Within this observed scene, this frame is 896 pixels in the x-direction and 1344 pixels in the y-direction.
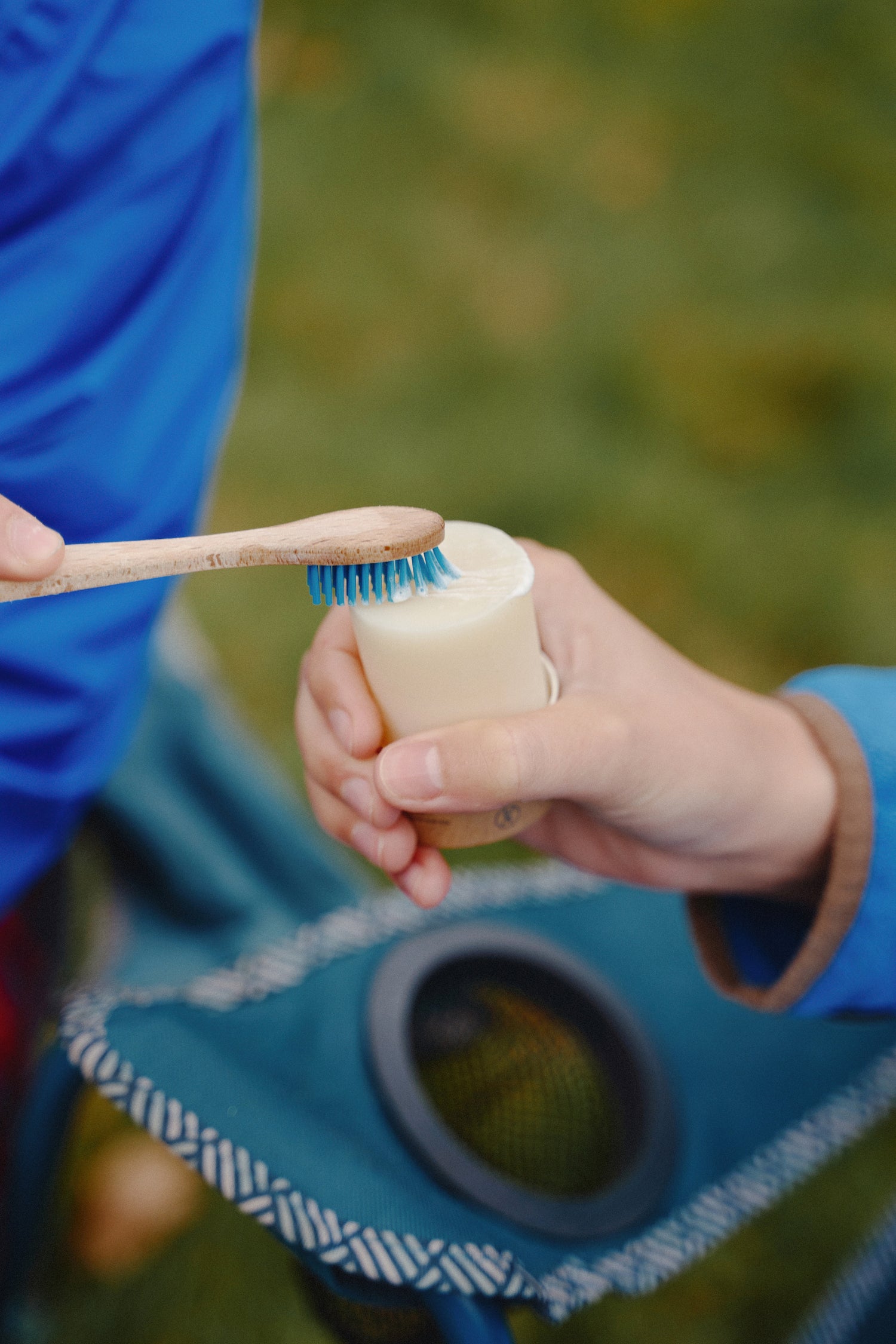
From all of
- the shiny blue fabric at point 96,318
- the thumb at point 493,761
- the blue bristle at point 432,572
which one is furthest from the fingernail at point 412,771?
the shiny blue fabric at point 96,318

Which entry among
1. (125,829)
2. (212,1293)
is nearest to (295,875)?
(125,829)

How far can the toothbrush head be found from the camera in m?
0.67

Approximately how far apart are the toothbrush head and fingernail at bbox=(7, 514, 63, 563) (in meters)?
0.16

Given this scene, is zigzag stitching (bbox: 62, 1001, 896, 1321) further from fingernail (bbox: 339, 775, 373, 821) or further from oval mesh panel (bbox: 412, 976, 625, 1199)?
fingernail (bbox: 339, 775, 373, 821)

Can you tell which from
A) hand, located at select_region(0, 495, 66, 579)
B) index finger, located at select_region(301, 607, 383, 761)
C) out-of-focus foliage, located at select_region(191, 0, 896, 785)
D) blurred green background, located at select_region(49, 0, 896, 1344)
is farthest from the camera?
out-of-focus foliage, located at select_region(191, 0, 896, 785)

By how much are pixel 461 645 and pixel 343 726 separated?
5.4 inches

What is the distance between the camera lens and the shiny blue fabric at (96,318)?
2.89 ft

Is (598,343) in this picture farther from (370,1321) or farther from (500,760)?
(370,1321)

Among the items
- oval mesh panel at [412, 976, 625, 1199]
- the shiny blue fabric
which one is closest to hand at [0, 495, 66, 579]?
the shiny blue fabric

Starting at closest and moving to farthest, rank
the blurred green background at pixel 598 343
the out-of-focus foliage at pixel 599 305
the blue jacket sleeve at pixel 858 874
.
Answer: the blue jacket sleeve at pixel 858 874
the blurred green background at pixel 598 343
the out-of-focus foliage at pixel 599 305

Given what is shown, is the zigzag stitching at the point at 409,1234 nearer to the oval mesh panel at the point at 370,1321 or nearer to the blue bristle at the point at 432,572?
the oval mesh panel at the point at 370,1321

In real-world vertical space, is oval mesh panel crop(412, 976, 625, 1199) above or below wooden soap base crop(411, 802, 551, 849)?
below

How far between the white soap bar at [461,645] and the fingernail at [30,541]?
188 mm

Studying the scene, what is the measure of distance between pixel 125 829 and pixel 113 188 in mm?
771
